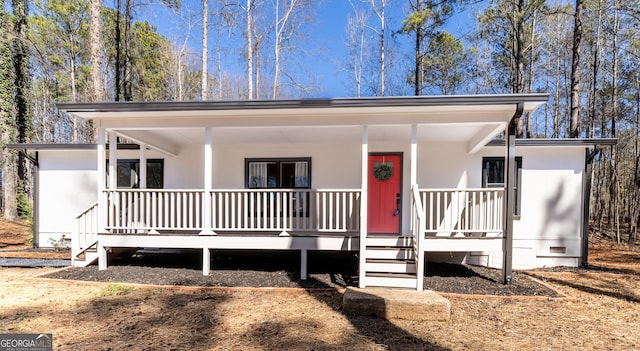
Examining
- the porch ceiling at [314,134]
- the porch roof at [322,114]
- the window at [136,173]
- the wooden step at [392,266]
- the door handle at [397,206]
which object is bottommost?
the wooden step at [392,266]

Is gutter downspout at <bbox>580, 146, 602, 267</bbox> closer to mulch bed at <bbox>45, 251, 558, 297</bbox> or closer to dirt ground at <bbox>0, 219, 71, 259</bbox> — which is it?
mulch bed at <bbox>45, 251, 558, 297</bbox>

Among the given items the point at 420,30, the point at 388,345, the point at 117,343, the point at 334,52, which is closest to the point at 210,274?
the point at 117,343

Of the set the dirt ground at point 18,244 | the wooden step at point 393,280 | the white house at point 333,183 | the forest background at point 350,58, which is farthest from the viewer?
the forest background at point 350,58

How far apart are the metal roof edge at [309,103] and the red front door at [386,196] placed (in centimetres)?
226

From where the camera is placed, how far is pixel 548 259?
6555 mm

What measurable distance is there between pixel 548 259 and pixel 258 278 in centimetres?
657

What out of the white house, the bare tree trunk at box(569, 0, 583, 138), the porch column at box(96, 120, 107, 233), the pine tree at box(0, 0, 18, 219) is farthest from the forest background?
the porch column at box(96, 120, 107, 233)

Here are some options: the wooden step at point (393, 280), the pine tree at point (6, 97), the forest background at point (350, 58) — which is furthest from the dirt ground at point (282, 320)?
the pine tree at point (6, 97)

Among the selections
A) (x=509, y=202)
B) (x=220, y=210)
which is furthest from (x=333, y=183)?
(x=509, y=202)

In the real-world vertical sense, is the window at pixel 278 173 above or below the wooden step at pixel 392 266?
above

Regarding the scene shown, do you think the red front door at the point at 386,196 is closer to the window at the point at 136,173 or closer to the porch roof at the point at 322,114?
the porch roof at the point at 322,114

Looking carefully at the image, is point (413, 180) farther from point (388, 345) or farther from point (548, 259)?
point (548, 259)

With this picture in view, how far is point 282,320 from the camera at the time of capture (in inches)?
141
